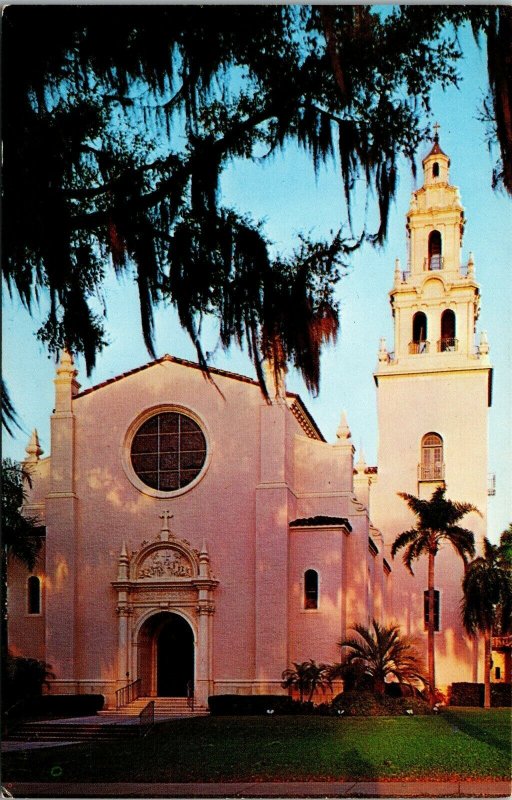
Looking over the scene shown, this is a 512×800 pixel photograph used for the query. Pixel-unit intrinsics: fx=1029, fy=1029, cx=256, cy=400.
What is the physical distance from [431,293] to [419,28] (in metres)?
10.0

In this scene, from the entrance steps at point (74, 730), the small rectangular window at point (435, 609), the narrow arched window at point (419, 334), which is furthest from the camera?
the narrow arched window at point (419, 334)

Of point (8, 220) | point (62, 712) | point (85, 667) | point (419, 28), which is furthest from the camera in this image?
point (85, 667)

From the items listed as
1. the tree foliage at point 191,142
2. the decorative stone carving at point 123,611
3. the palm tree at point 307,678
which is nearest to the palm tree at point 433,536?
the palm tree at point 307,678

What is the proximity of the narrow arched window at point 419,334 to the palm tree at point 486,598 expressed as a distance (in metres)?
4.05

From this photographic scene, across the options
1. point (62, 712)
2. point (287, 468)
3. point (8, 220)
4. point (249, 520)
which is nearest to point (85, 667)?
point (62, 712)

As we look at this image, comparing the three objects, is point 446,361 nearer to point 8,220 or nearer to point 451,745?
point 451,745

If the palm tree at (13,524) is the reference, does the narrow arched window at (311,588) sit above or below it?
below

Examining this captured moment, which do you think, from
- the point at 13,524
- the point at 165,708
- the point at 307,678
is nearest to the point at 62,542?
the point at 165,708

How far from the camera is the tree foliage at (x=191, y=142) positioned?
7.84m

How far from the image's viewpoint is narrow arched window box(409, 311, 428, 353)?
18.8 metres

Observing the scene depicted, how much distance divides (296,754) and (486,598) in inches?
264

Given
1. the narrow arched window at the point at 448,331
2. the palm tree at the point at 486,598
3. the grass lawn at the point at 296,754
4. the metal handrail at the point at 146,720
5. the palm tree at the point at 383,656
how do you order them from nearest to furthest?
the grass lawn at the point at 296,754 < the metal handrail at the point at 146,720 < the palm tree at the point at 486,598 < the palm tree at the point at 383,656 < the narrow arched window at the point at 448,331

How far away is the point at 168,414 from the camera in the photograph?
2138 centimetres

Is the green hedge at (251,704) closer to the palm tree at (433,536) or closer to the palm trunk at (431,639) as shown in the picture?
the palm trunk at (431,639)
